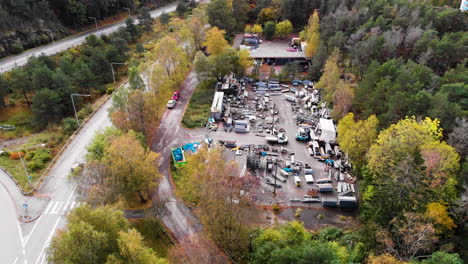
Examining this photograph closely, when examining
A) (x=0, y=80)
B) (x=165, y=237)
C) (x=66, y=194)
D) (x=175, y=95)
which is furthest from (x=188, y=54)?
(x=165, y=237)

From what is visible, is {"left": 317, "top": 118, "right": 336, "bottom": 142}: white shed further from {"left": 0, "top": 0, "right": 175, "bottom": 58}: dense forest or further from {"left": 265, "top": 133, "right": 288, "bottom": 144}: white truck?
{"left": 0, "top": 0, "right": 175, "bottom": 58}: dense forest

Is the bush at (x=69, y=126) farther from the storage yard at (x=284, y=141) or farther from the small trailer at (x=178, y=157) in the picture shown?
the storage yard at (x=284, y=141)

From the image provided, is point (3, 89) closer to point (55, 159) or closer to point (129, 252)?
point (55, 159)

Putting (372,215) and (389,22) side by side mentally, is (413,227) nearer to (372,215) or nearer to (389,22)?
(372,215)

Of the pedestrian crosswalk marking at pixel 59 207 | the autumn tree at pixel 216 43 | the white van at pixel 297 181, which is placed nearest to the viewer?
the pedestrian crosswalk marking at pixel 59 207

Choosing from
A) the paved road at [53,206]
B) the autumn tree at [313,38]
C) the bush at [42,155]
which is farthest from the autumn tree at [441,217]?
the autumn tree at [313,38]

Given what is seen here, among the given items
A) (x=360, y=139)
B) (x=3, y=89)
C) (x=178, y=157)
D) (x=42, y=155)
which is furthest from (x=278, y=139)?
(x=3, y=89)
